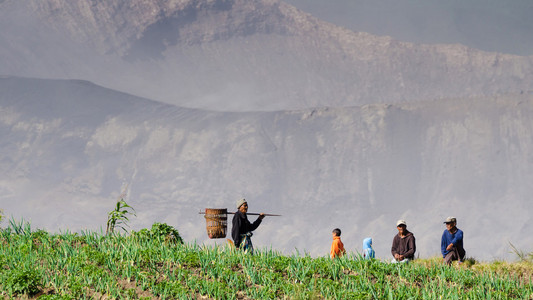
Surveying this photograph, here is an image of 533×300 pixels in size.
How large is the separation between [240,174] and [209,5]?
68758 millimetres

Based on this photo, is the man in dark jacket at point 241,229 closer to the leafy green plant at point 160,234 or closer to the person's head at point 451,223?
the leafy green plant at point 160,234

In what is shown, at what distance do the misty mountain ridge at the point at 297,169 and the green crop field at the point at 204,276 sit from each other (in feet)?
307

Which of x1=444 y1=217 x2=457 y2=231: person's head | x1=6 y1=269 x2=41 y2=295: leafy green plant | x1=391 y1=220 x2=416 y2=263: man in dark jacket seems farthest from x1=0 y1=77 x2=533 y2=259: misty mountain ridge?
x1=6 y1=269 x2=41 y2=295: leafy green plant

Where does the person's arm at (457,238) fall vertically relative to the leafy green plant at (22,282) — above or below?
above

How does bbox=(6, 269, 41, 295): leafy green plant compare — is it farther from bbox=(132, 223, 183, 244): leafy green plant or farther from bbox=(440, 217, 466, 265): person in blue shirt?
bbox=(440, 217, 466, 265): person in blue shirt

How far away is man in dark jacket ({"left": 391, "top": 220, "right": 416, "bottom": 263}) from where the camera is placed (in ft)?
43.1

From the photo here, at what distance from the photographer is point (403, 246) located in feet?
43.5

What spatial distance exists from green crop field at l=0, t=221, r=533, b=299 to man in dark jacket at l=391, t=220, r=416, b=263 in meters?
1.54

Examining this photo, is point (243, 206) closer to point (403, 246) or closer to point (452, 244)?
point (403, 246)

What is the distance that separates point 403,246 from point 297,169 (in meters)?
110

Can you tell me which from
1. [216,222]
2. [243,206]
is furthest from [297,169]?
[243,206]

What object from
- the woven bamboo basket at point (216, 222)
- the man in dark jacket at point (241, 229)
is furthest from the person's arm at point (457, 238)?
the woven bamboo basket at point (216, 222)

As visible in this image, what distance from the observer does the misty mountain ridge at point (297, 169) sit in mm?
110250

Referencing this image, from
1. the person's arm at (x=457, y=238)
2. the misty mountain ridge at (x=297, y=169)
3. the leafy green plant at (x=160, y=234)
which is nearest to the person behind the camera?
the leafy green plant at (x=160, y=234)
